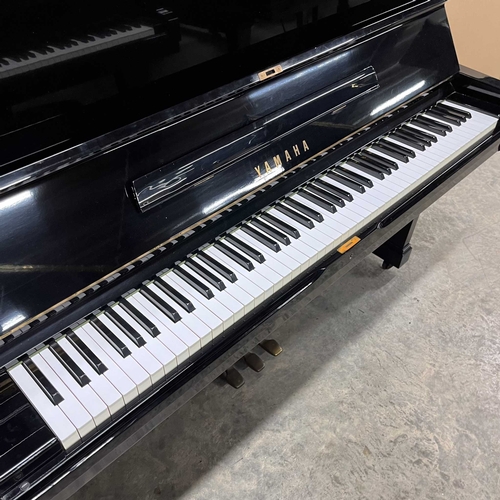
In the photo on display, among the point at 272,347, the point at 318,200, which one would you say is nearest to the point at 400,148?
the point at 318,200

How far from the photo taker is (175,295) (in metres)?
1.04

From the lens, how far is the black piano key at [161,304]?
1005 millimetres

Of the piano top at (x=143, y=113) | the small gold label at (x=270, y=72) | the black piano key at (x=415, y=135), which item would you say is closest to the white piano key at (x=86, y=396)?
the piano top at (x=143, y=113)

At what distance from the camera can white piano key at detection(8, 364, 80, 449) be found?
2.71ft

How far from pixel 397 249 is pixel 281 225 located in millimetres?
1009

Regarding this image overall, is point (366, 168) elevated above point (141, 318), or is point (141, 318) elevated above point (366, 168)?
point (141, 318)

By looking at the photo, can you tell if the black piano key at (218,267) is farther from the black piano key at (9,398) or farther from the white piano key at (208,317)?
the black piano key at (9,398)

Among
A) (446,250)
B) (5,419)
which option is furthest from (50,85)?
(446,250)

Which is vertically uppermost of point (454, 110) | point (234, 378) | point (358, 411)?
point (454, 110)

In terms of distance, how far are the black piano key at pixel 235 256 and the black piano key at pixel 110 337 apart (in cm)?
33

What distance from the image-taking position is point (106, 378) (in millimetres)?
904

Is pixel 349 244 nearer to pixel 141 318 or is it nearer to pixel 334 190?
pixel 334 190

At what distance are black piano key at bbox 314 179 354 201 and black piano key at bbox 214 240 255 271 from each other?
36cm

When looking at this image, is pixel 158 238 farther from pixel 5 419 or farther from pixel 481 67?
pixel 481 67
